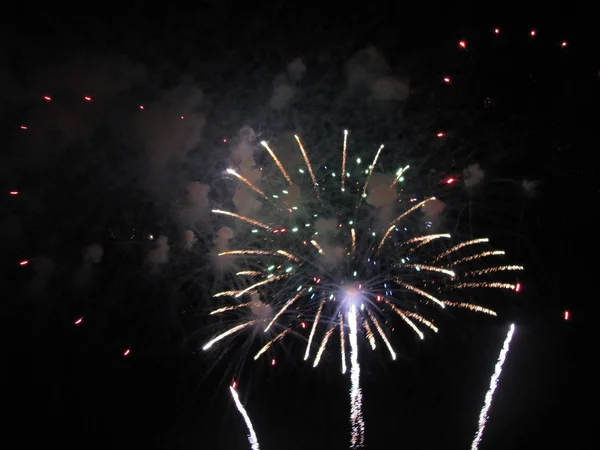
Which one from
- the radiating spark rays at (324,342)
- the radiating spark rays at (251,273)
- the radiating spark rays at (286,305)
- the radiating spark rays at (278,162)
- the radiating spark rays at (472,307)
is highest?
the radiating spark rays at (278,162)

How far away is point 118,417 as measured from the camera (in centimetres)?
1059

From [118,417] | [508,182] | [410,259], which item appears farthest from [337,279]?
[118,417]

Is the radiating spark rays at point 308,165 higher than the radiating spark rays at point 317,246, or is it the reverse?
the radiating spark rays at point 308,165

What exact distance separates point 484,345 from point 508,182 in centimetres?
329

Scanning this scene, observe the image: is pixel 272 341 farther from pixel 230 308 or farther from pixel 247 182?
pixel 247 182

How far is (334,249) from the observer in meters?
8.97

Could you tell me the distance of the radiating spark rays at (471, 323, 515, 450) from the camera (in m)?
7.66

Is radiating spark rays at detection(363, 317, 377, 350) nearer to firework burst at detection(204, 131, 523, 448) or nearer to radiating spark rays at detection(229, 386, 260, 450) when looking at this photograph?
firework burst at detection(204, 131, 523, 448)

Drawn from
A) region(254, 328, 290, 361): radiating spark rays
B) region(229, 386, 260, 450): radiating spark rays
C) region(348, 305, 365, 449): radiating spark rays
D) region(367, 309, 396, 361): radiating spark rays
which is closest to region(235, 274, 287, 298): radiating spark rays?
region(254, 328, 290, 361): radiating spark rays

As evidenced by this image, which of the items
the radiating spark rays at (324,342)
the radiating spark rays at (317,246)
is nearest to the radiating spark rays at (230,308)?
the radiating spark rays at (324,342)

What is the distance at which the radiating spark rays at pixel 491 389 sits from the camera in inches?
302

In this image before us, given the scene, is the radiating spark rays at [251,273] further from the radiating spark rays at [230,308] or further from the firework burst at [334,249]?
the radiating spark rays at [230,308]

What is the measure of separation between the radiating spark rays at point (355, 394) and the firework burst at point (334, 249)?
0.08 feet

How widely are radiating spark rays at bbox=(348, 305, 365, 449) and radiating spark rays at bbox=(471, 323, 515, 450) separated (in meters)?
1.82
